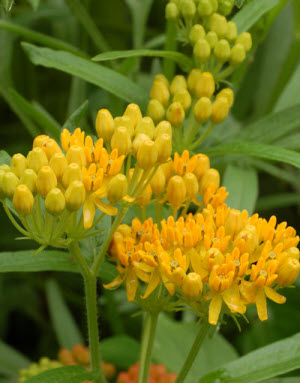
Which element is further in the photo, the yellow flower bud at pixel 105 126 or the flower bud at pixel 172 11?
the flower bud at pixel 172 11

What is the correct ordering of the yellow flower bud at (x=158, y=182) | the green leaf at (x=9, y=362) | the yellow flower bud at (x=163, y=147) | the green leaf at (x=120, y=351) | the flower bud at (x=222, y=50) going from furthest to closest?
the green leaf at (x=9, y=362)
the green leaf at (x=120, y=351)
the flower bud at (x=222, y=50)
the yellow flower bud at (x=158, y=182)
the yellow flower bud at (x=163, y=147)

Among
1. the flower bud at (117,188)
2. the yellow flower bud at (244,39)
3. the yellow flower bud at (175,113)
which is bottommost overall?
the flower bud at (117,188)

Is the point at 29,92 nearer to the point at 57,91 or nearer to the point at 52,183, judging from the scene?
the point at 57,91

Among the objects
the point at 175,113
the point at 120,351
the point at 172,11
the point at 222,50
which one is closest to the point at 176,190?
the point at 175,113

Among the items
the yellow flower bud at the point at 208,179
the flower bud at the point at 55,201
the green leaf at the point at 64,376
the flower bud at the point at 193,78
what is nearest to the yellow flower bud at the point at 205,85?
the flower bud at the point at 193,78

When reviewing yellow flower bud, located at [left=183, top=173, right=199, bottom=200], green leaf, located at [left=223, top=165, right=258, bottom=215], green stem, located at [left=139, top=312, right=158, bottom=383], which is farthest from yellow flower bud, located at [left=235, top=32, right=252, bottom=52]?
green stem, located at [left=139, top=312, right=158, bottom=383]

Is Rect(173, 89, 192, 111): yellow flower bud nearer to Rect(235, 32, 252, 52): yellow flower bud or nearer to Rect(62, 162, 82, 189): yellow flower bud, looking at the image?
Rect(235, 32, 252, 52): yellow flower bud

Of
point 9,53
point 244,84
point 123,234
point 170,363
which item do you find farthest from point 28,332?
point 123,234

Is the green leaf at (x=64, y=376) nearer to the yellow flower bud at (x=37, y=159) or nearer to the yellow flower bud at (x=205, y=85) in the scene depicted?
the yellow flower bud at (x=37, y=159)

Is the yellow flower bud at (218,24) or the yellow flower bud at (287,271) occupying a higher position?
the yellow flower bud at (218,24)
